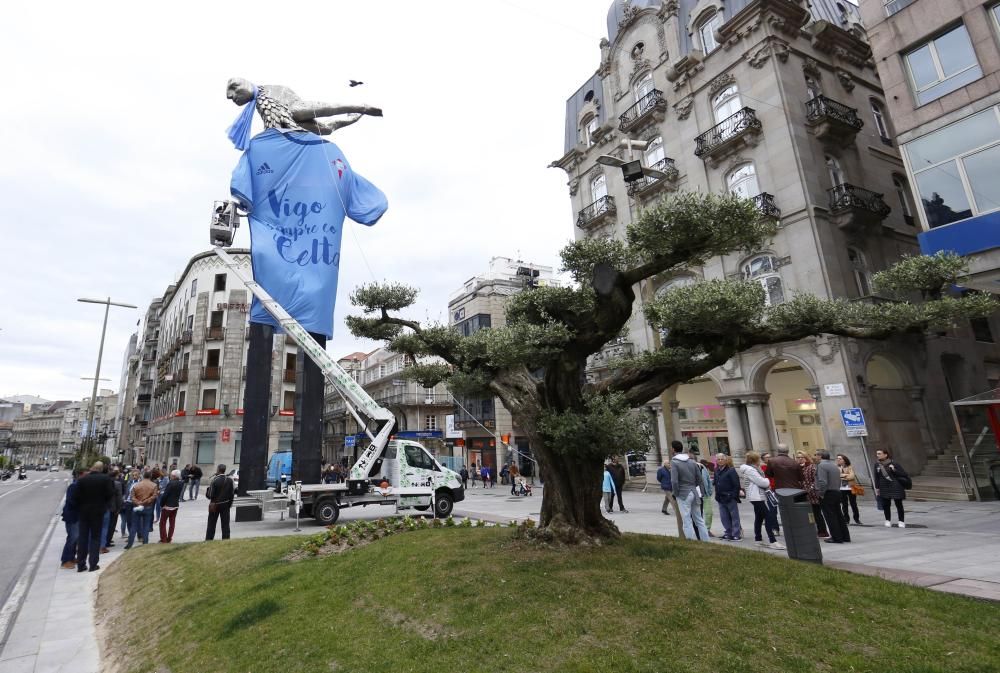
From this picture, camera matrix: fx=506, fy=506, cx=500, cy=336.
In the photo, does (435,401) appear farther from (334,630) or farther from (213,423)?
(334,630)

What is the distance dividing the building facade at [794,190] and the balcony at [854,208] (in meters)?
0.05

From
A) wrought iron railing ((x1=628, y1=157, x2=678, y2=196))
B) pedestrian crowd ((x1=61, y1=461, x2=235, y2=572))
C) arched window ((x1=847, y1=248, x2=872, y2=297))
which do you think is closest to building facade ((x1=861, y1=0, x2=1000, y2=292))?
arched window ((x1=847, y1=248, x2=872, y2=297))

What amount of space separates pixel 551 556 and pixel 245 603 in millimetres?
4145

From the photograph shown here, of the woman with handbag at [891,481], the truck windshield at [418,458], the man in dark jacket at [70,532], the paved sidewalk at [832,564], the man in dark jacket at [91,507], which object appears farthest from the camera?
the truck windshield at [418,458]

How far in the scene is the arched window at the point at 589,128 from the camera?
30.5 metres

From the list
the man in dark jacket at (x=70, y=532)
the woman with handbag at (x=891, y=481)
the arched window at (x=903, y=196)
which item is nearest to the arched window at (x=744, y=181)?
the arched window at (x=903, y=196)

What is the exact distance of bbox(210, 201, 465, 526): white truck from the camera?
1503 centimetres

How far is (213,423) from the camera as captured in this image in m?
42.9

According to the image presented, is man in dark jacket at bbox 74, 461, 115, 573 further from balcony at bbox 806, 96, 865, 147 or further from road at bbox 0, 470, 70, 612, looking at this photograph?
balcony at bbox 806, 96, 865, 147

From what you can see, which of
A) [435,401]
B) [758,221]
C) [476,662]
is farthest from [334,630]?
[435,401]

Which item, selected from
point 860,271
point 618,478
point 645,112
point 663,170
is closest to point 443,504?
point 618,478

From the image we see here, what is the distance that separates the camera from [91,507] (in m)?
10.2

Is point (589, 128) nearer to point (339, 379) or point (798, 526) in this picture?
point (339, 379)

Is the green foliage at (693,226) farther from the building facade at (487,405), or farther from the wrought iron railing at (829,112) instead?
the building facade at (487,405)
